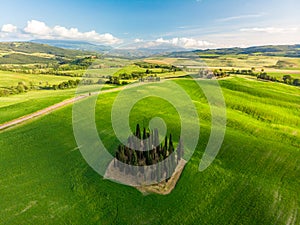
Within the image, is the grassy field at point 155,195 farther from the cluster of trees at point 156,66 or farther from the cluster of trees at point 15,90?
the cluster of trees at point 156,66

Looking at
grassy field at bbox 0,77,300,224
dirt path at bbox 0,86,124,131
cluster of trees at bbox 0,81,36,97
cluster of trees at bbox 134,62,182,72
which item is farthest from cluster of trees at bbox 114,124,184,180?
cluster of trees at bbox 134,62,182,72

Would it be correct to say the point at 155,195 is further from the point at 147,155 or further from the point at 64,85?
the point at 64,85

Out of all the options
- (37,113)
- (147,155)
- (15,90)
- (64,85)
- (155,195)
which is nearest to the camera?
(155,195)

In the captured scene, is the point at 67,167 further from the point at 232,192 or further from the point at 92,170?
the point at 232,192

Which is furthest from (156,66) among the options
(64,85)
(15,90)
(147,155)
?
(147,155)

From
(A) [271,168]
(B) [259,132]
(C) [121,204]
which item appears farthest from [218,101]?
(C) [121,204]

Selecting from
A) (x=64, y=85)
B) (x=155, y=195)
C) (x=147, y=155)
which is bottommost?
(x=64, y=85)

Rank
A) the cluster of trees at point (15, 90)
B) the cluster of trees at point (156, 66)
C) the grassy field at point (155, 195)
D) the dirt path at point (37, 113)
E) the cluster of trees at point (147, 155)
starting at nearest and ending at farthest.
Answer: the grassy field at point (155, 195)
the cluster of trees at point (147, 155)
the dirt path at point (37, 113)
the cluster of trees at point (15, 90)
the cluster of trees at point (156, 66)

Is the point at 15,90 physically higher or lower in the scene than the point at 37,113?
lower

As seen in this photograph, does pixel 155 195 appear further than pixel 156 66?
No

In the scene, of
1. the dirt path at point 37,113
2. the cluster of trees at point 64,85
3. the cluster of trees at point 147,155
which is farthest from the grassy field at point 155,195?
the cluster of trees at point 64,85
